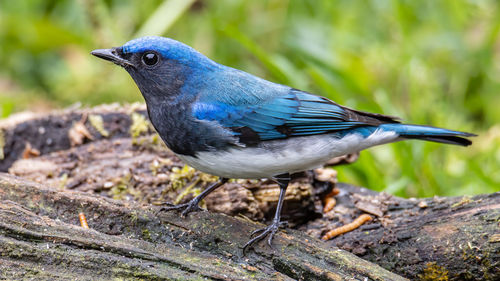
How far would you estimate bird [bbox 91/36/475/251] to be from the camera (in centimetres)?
372

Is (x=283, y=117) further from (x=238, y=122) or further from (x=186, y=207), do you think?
(x=186, y=207)

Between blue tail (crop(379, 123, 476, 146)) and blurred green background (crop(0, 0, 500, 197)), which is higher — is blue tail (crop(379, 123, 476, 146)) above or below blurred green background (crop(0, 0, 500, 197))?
below

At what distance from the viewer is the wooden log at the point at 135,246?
2996mm

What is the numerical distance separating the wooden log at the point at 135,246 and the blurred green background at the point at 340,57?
211 cm

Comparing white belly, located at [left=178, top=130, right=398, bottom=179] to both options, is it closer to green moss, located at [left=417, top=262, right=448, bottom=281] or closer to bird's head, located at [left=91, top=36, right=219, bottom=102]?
bird's head, located at [left=91, top=36, right=219, bottom=102]

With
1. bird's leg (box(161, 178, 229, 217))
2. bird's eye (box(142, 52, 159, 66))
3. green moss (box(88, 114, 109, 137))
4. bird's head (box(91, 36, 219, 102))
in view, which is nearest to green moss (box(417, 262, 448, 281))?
bird's leg (box(161, 178, 229, 217))

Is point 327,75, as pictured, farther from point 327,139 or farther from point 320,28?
point 327,139

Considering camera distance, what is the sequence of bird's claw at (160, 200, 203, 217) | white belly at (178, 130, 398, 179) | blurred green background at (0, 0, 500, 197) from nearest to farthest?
white belly at (178, 130, 398, 179), bird's claw at (160, 200, 203, 217), blurred green background at (0, 0, 500, 197)

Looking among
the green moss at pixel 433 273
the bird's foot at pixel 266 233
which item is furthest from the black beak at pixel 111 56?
the green moss at pixel 433 273

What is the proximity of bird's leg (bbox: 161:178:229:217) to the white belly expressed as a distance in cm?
29

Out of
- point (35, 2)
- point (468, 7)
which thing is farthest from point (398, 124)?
point (35, 2)

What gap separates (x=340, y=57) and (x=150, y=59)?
403 centimetres

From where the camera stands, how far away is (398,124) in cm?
420

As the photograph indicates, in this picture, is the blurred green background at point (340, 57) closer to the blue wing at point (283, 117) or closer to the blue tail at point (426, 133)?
the blue tail at point (426, 133)
